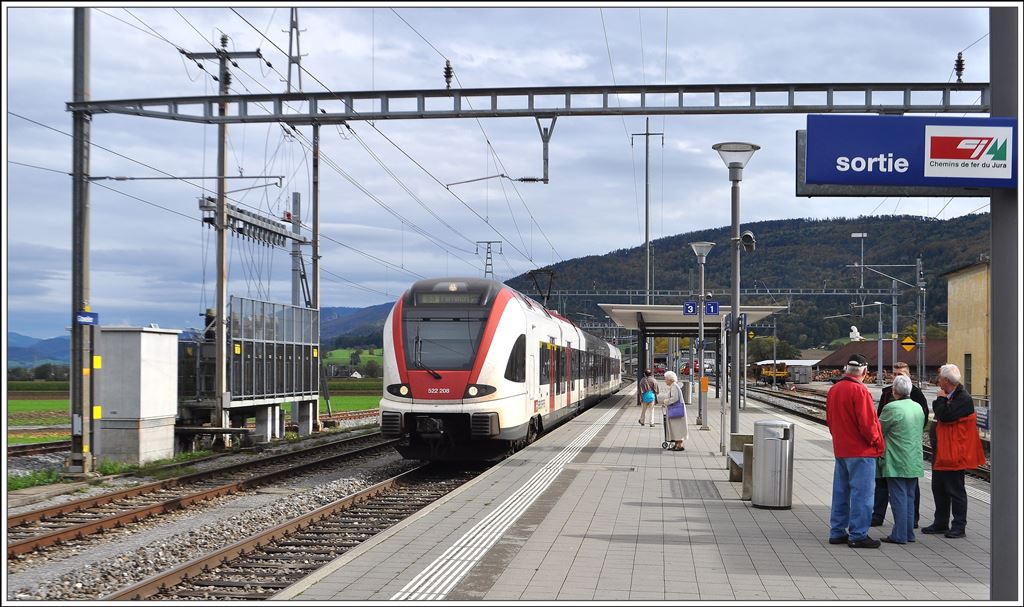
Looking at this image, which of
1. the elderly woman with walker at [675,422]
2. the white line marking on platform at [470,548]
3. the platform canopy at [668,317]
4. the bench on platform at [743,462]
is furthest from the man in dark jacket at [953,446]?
the platform canopy at [668,317]

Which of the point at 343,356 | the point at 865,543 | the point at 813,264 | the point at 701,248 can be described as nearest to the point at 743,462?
the point at 865,543

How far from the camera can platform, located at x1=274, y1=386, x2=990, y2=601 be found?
22.7 feet

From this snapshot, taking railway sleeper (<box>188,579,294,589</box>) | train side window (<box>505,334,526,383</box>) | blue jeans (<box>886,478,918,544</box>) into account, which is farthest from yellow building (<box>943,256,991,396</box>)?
railway sleeper (<box>188,579,294,589</box>)

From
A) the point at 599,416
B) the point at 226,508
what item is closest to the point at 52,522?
the point at 226,508

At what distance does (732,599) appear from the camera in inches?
263

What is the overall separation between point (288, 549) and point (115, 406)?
29.9 ft

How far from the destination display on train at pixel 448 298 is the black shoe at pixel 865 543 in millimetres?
8626

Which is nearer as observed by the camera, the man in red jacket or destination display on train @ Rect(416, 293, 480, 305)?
the man in red jacket

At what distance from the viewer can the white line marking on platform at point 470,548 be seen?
22.4 ft

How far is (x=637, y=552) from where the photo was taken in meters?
8.37

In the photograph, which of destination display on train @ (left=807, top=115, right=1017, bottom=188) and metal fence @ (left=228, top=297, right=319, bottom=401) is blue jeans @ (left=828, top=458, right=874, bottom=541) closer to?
destination display on train @ (left=807, top=115, right=1017, bottom=188)

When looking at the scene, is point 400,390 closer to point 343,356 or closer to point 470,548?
point 470,548

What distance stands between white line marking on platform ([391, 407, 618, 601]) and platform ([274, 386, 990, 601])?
2cm

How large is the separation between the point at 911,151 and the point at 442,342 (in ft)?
35.0
